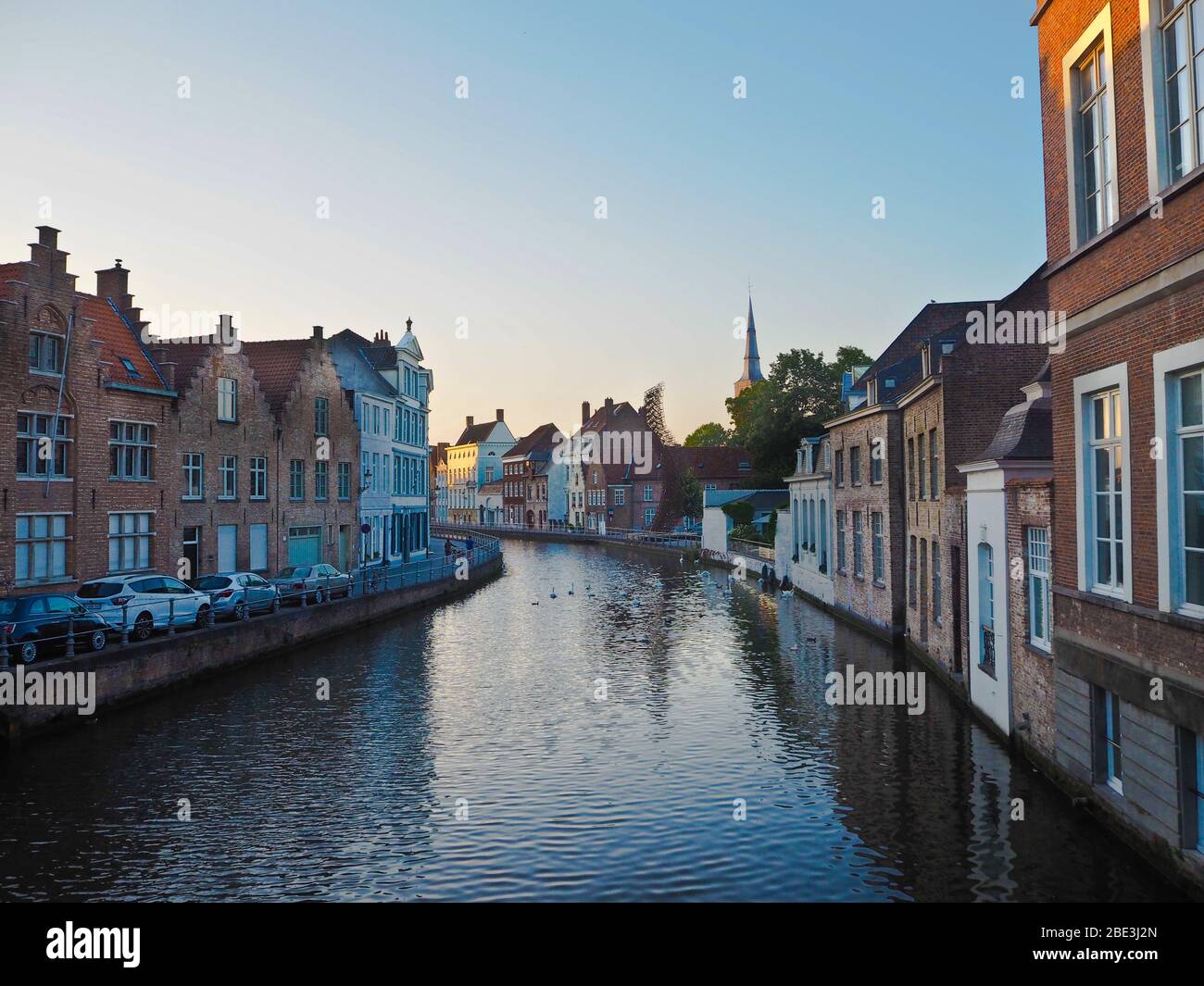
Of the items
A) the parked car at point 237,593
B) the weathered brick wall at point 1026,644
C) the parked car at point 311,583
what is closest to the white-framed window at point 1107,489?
the weathered brick wall at point 1026,644

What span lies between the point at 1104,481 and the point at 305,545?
3372 centimetres

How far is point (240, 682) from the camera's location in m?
21.7

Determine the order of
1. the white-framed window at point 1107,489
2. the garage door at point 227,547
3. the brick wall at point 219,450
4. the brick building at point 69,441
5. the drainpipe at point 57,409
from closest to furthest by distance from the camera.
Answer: the white-framed window at point 1107,489 < the brick building at point 69,441 < the drainpipe at point 57,409 < the brick wall at point 219,450 < the garage door at point 227,547

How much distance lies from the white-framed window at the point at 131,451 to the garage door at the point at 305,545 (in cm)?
943

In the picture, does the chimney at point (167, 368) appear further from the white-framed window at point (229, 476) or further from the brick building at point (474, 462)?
the brick building at point (474, 462)

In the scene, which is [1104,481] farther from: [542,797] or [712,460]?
[712,460]

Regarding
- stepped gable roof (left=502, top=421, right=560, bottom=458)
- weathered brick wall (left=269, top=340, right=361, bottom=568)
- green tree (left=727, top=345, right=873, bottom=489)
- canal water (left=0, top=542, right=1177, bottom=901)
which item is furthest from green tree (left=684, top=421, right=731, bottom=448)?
canal water (left=0, top=542, right=1177, bottom=901)

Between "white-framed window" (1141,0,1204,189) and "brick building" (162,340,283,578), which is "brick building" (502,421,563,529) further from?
"white-framed window" (1141,0,1204,189)

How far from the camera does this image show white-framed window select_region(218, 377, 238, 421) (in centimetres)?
3303

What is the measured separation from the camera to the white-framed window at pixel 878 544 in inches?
1115

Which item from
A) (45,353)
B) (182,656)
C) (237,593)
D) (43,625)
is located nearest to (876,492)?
(237,593)

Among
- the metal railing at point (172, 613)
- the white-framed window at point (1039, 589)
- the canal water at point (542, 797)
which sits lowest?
the canal water at point (542, 797)

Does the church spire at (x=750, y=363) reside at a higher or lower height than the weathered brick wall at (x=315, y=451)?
higher
